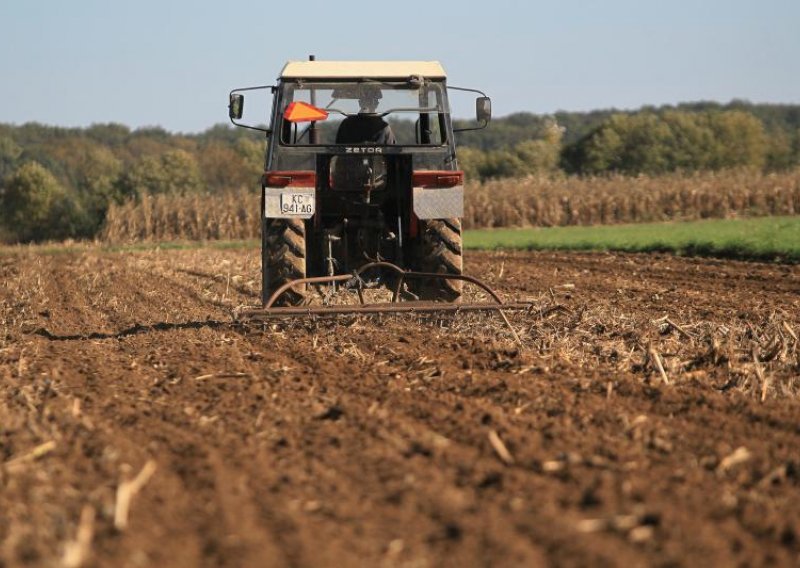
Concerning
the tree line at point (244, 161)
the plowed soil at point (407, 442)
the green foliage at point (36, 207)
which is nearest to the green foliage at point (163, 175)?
the tree line at point (244, 161)

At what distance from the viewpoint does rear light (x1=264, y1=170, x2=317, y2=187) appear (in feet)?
31.5

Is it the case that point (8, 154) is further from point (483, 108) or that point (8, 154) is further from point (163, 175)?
point (483, 108)

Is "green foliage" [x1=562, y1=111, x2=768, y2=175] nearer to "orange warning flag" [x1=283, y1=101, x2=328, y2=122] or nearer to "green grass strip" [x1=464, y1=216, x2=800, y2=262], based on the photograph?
"green grass strip" [x1=464, y1=216, x2=800, y2=262]

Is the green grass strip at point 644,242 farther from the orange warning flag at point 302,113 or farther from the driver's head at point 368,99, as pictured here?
the orange warning flag at point 302,113

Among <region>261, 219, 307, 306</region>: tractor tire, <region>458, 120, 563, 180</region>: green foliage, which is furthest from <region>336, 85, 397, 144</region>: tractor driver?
<region>458, 120, 563, 180</region>: green foliage

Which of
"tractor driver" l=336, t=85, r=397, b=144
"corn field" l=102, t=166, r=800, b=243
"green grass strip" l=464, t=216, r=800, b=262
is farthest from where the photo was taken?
"corn field" l=102, t=166, r=800, b=243

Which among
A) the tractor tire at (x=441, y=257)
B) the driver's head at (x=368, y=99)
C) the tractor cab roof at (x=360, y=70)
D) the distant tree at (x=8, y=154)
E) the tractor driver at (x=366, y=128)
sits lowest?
the tractor tire at (x=441, y=257)

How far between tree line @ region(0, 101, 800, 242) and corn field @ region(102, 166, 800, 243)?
12.2 feet

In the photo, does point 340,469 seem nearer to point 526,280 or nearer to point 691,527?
point 691,527

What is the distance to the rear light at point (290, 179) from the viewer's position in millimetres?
9602

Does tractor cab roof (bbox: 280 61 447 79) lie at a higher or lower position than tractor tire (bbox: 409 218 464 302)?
higher

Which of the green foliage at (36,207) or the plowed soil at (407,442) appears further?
the green foliage at (36,207)

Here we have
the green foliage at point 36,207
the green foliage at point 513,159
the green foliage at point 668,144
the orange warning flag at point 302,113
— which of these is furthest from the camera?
the green foliage at point 668,144

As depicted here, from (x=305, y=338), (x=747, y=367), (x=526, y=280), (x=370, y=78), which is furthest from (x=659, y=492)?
(x=526, y=280)
